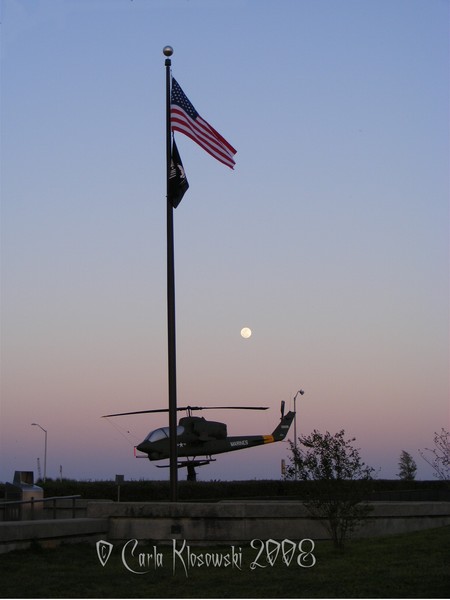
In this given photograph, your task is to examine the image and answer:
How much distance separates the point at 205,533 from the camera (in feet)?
65.6

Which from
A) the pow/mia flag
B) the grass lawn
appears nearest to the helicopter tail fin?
the pow/mia flag

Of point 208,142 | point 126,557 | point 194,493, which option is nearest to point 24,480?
point 126,557

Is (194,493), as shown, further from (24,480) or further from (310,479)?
(310,479)

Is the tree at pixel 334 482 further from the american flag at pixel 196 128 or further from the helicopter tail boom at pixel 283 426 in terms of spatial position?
the helicopter tail boom at pixel 283 426

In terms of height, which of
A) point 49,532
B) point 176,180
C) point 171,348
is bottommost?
point 49,532

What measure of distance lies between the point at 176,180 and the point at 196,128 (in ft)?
6.49

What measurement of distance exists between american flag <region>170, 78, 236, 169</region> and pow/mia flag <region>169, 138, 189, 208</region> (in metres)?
0.73

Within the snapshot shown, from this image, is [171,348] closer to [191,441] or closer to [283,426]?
[191,441]

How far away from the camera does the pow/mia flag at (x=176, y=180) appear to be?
22.8 metres

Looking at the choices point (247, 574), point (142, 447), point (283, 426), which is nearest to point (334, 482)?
point (247, 574)

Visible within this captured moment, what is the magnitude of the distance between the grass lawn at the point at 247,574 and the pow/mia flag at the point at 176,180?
30.3 ft

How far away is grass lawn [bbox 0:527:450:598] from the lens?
13125mm

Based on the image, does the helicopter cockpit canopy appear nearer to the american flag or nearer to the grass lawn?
the american flag

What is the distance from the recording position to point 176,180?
74.8 ft
